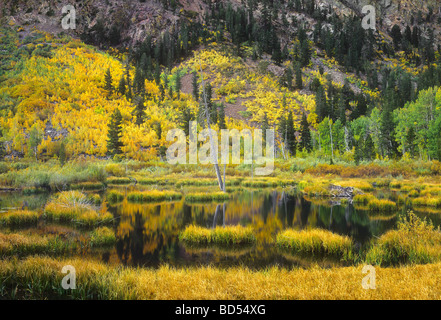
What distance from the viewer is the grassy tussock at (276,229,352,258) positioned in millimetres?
8191

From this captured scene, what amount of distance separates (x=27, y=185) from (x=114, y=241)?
61.0 ft

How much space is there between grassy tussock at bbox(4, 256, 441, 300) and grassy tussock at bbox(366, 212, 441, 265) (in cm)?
128

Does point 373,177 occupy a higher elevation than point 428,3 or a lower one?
lower

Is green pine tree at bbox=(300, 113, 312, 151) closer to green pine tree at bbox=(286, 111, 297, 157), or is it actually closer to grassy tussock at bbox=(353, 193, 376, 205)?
green pine tree at bbox=(286, 111, 297, 157)

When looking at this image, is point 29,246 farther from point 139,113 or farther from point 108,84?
point 108,84

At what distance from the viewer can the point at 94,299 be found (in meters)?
4.80

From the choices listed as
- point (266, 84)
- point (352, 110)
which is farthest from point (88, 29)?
point (352, 110)

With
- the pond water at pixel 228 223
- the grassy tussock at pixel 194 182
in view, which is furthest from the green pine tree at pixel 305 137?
the pond water at pixel 228 223

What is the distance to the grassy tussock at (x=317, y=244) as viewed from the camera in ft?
26.9

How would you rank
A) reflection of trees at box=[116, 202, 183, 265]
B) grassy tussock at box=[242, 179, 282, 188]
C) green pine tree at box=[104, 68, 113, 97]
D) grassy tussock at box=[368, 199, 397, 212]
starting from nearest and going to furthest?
reflection of trees at box=[116, 202, 183, 265] < grassy tussock at box=[368, 199, 397, 212] < grassy tussock at box=[242, 179, 282, 188] < green pine tree at box=[104, 68, 113, 97]

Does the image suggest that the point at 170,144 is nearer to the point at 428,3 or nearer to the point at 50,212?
the point at 50,212

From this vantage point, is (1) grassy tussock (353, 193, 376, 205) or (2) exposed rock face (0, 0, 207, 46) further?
(2) exposed rock face (0, 0, 207, 46)

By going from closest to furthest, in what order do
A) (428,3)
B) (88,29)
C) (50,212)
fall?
(50,212)
(88,29)
(428,3)

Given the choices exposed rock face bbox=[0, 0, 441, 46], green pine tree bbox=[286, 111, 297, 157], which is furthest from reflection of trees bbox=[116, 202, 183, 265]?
exposed rock face bbox=[0, 0, 441, 46]
